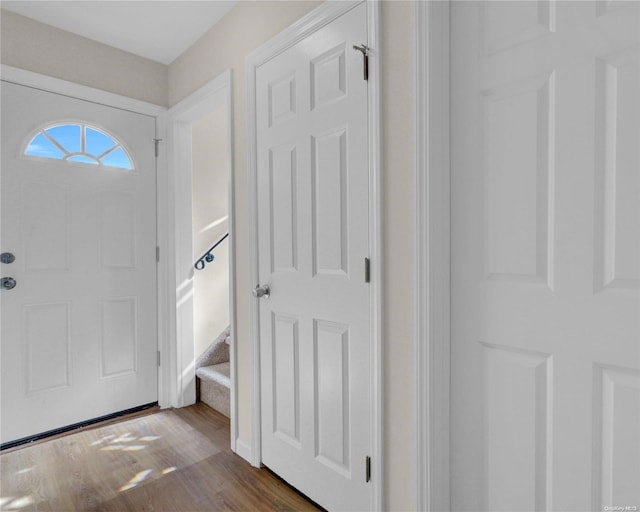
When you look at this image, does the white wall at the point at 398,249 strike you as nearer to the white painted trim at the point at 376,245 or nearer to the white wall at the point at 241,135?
the white painted trim at the point at 376,245

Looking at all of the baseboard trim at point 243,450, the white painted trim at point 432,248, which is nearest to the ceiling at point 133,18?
the white painted trim at point 432,248

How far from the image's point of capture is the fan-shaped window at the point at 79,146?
7.31 ft

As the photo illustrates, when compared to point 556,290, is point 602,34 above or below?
above

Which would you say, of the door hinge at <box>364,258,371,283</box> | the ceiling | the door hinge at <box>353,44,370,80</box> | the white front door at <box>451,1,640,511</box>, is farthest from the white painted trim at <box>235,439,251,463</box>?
the ceiling

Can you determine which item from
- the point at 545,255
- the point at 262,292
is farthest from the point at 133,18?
the point at 545,255

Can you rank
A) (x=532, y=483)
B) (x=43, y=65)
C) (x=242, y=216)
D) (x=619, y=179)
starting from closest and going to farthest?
1. (x=619, y=179)
2. (x=532, y=483)
3. (x=242, y=216)
4. (x=43, y=65)

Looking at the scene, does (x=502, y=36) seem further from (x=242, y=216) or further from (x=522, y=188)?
(x=242, y=216)

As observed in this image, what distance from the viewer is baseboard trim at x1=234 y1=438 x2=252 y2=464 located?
196 centimetres

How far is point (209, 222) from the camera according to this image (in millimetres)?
2916

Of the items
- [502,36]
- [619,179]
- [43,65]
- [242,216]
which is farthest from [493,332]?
[43,65]

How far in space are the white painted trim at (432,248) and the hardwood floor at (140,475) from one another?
69cm

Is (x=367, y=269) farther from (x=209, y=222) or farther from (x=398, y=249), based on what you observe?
→ (x=209, y=222)

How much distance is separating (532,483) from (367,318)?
2.21 ft

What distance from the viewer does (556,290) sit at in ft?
3.37
